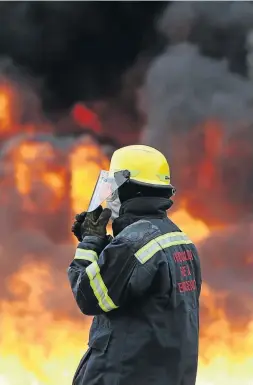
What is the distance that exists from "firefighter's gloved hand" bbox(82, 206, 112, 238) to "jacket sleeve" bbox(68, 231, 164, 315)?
0.69ft

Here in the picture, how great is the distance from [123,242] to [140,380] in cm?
57

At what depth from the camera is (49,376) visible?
16.9 ft

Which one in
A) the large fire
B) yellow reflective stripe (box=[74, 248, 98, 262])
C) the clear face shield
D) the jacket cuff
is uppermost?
the large fire

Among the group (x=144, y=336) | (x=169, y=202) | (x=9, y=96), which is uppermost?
(x=9, y=96)

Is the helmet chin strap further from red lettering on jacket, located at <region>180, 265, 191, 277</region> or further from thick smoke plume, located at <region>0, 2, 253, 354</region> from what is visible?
thick smoke plume, located at <region>0, 2, 253, 354</region>

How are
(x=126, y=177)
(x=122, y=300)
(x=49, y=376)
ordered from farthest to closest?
1. (x=49, y=376)
2. (x=126, y=177)
3. (x=122, y=300)

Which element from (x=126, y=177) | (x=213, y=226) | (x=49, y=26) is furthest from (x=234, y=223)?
(x=126, y=177)

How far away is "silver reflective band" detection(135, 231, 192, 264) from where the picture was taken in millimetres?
2465

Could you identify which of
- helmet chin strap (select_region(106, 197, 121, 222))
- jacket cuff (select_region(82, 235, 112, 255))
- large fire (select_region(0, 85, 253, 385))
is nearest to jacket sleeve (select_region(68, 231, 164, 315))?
jacket cuff (select_region(82, 235, 112, 255))

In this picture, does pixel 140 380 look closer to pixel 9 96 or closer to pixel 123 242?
pixel 123 242

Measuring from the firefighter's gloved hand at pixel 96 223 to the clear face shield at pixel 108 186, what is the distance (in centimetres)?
4

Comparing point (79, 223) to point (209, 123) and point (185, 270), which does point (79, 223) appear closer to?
point (185, 270)

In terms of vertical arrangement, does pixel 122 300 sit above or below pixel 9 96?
below

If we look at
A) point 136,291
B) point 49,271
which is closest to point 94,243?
point 136,291
